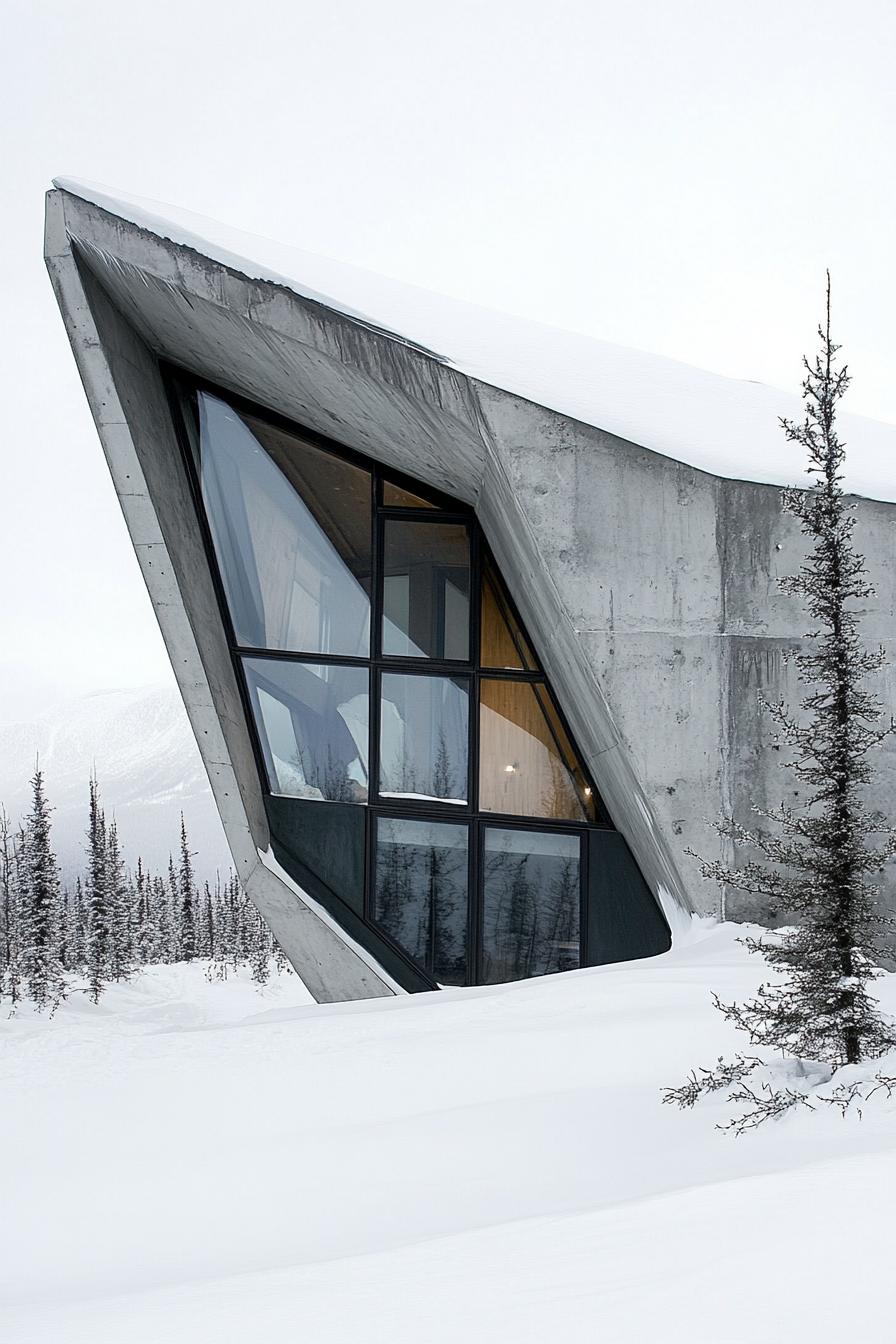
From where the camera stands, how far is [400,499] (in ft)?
35.8

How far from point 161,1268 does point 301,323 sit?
770 centimetres

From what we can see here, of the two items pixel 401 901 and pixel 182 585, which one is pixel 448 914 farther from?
pixel 182 585

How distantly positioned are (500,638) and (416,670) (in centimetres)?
97

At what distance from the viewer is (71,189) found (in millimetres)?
9656

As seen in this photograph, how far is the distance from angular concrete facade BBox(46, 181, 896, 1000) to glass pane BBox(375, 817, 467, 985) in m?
0.56

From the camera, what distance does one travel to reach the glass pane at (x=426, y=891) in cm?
1055

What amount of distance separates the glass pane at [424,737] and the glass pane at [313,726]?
26 cm

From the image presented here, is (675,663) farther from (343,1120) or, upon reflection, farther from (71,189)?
(71,189)

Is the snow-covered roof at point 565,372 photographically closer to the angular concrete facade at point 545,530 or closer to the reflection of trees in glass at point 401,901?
the angular concrete facade at point 545,530

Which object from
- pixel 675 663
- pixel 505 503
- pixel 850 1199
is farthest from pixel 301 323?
pixel 850 1199

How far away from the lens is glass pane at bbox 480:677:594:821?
33.7ft

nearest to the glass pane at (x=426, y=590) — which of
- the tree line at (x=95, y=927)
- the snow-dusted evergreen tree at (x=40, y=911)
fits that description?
the tree line at (x=95, y=927)

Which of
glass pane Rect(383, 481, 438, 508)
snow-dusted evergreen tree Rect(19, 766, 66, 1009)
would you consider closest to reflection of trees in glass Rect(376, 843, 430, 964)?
glass pane Rect(383, 481, 438, 508)

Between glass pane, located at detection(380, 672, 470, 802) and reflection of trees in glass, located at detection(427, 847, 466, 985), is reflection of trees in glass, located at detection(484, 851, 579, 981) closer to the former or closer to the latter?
reflection of trees in glass, located at detection(427, 847, 466, 985)
